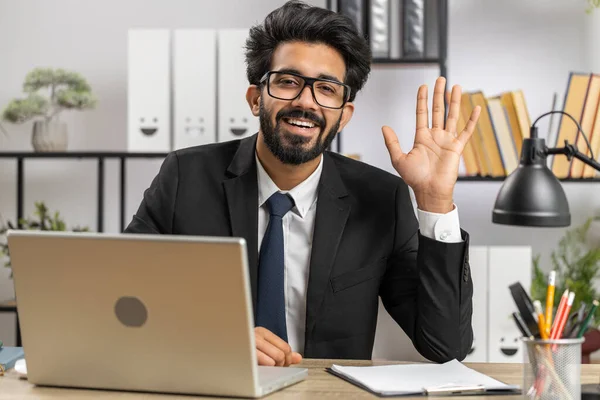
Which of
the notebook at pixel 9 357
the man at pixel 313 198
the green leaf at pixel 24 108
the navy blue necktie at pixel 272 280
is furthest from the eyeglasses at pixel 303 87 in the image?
the green leaf at pixel 24 108

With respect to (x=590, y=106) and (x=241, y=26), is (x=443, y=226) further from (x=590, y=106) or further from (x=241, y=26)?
(x=241, y=26)

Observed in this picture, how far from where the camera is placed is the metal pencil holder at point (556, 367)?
1114 mm

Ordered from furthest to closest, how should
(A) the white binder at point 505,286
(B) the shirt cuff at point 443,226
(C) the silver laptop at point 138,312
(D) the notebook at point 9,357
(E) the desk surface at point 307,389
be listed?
(A) the white binder at point 505,286
(B) the shirt cuff at point 443,226
(D) the notebook at point 9,357
(E) the desk surface at point 307,389
(C) the silver laptop at point 138,312

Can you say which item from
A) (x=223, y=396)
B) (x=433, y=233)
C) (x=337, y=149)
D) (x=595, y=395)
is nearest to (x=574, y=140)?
(x=337, y=149)

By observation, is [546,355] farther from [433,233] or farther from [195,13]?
[195,13]

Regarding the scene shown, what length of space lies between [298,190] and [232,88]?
3.07 ft

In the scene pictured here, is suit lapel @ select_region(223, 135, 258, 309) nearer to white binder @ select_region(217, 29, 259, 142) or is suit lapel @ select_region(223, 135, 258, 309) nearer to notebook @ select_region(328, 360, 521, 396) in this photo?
notebook @ select_region(328, 360, 521, 396)

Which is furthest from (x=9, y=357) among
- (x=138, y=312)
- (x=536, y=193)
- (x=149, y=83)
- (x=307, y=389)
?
(x=149, y=83)

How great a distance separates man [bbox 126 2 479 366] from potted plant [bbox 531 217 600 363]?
→ 1076 millimetres

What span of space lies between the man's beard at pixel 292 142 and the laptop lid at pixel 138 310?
0.77m

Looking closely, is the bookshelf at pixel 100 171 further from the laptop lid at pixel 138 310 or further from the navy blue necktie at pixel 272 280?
the laptop lid at pixel 138 310

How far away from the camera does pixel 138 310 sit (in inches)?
44.9

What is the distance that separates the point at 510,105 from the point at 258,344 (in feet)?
5.45

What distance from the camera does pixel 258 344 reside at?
4.59ft
